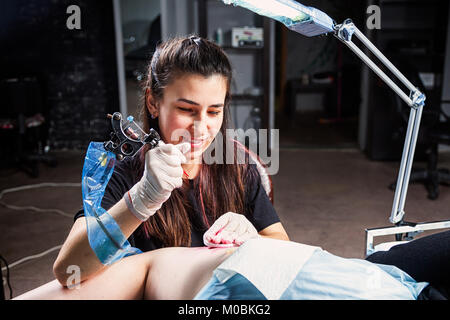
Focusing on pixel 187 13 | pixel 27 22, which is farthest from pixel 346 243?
pixel 27 22

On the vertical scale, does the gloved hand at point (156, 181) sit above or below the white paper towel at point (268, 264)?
above

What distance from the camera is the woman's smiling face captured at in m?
1.02

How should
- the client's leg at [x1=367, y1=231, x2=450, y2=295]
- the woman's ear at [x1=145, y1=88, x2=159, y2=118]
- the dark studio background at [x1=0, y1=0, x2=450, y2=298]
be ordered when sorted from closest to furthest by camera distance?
1. the client's leg at [x1=367, y1=231, x2=450, y2=295]
2. the woman's ear at [x1=145, y1=88, x2=159, y2=118]
3. the dark studio background at [x1=0, y1=0, x2=450, y2=298]

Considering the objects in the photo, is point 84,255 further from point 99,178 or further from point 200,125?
point 200,125

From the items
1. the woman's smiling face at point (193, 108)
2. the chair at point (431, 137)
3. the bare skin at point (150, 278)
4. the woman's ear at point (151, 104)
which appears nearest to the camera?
the bare skin at point (150, 278)

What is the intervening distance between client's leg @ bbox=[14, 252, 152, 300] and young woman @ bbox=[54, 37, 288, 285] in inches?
0.9

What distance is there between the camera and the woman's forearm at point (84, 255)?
81 cm

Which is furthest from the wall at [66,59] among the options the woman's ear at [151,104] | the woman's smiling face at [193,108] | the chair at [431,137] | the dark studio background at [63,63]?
the woman's smiling face at [193,108]

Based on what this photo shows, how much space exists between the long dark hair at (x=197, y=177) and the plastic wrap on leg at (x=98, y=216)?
28 centimetres

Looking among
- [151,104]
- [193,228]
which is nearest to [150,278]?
[193,228]

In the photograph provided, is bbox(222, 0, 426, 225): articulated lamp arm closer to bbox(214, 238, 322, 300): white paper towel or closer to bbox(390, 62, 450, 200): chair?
bbox(214, 238, 322, 300): white paper towel

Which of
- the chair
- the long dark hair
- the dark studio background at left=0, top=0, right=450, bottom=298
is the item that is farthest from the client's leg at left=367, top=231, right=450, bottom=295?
the chair

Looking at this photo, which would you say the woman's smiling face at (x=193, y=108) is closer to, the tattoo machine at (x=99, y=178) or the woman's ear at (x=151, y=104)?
the woman's ear at (x=151, y=104)

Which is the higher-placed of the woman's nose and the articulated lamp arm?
the articulated lamp arm
